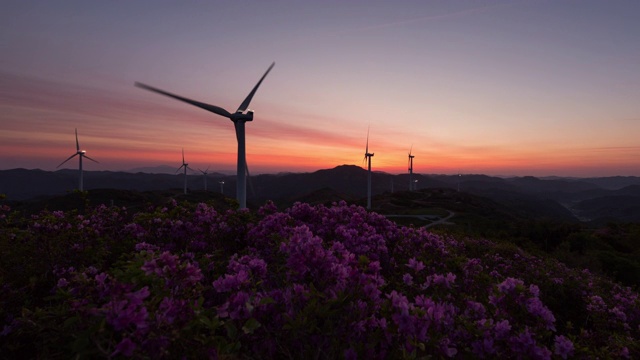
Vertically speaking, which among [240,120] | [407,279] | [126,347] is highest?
[240,120]

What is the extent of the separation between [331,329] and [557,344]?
2559 millimetres

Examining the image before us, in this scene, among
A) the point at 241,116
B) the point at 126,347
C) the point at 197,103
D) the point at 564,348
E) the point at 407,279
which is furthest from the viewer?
the point at 241,116

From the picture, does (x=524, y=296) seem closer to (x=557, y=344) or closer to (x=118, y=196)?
(x=557, y=344)

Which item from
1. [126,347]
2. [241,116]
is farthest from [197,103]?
[126,347]

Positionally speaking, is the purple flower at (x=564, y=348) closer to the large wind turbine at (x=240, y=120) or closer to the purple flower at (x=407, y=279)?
the purple flower at (x=407, y=279)

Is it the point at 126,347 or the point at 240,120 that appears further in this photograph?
the point at 240,120

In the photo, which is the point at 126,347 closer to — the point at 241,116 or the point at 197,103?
the point at 197,103

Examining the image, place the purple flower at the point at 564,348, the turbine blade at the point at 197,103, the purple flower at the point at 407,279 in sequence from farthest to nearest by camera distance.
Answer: the turbine blade at the point at 197,103, the purple flower at the point at 407,279, the purple flower at the point at 564,348

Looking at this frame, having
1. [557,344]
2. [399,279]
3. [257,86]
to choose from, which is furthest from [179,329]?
[257,86]

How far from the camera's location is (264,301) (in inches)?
140

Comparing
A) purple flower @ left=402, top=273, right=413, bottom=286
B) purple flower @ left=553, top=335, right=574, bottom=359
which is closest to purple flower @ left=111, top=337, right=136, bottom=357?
purple flower @ left=402, top=273, right=413, bottom=286

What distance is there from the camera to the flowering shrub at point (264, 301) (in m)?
3.24

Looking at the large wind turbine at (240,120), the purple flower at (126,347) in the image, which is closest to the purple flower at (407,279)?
the purple flower at (126,347)

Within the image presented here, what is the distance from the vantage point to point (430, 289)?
245 inches
